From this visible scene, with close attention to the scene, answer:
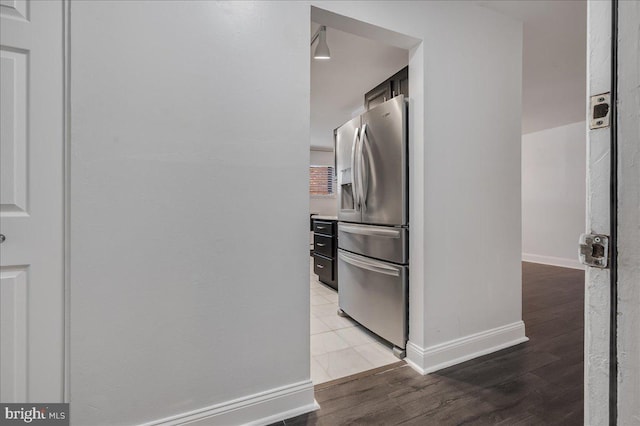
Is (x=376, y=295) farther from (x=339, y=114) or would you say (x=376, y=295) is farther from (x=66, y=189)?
(x=339, y=114)

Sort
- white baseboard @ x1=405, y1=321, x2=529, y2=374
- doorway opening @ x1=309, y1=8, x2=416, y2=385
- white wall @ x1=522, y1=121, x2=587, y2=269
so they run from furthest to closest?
white wall @ x1=522, y1=121, x2=587, y2=269, doorway opening @ x1=309, y1=8, x2=416, y2=385, white baseboard @ x1=405, y1=321, x2=529, y2=374

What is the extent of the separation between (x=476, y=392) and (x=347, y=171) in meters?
1.93

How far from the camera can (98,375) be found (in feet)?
4.03

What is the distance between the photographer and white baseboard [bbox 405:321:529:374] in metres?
1.97

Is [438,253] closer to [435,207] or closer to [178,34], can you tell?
[435,207]

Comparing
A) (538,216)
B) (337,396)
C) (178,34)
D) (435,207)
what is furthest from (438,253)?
(538,216)

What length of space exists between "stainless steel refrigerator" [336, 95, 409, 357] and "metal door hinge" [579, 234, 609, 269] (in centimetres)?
153

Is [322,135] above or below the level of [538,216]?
above

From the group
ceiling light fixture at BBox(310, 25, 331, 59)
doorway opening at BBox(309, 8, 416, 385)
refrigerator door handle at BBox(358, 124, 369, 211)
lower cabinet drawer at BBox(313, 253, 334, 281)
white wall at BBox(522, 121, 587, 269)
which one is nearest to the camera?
doorway opening at BBox(309, 8, 416, 385)

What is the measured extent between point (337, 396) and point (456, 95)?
2.15 m

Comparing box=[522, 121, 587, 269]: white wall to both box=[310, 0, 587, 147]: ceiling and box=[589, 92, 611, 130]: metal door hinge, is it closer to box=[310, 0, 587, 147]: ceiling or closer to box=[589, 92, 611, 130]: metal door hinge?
box=[310, 0, 587, 147]: ceiling

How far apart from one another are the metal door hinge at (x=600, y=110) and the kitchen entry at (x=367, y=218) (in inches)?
60.0

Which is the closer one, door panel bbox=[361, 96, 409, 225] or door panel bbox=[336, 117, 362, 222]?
door panel bbox=[361, 96, 409, 225]

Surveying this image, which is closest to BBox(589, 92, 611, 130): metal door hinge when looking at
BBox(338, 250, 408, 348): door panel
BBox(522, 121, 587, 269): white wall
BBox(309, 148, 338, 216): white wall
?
BBox(338, 250, 408, 348): door panel
